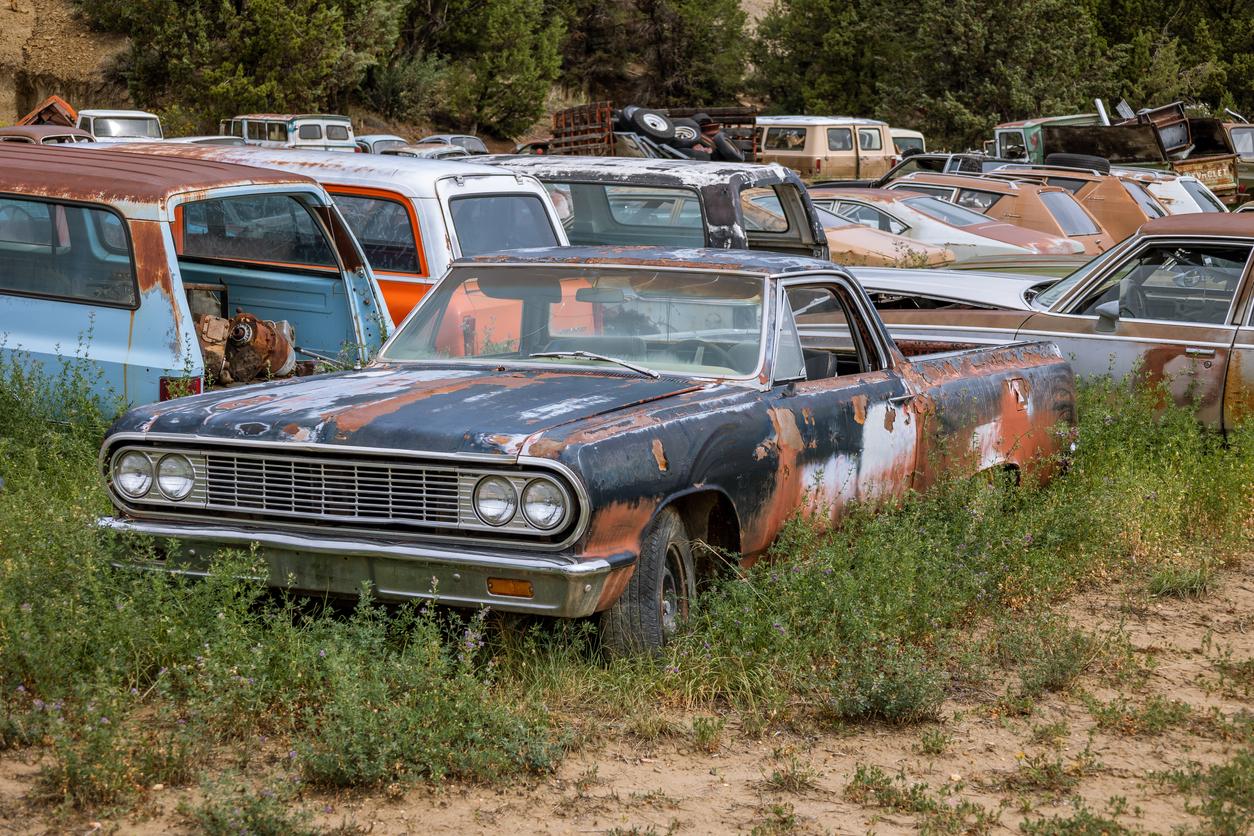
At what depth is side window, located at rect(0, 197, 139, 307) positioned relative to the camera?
6.95 meters

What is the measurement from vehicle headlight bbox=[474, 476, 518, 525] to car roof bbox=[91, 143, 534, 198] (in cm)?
461

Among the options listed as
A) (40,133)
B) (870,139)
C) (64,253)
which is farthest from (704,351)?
(870,139)

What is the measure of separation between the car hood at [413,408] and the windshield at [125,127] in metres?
22.6

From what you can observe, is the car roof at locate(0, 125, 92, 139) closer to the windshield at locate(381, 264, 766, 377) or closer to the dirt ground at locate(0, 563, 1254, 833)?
the windshield at locate(381, 264, 766, 377)

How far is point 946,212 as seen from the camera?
54.7ft

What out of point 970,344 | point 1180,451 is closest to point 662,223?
point 970,344

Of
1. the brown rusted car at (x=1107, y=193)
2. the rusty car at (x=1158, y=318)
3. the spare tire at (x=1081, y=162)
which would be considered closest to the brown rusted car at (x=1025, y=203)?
the brown rusted car at (x=1107, y=193)

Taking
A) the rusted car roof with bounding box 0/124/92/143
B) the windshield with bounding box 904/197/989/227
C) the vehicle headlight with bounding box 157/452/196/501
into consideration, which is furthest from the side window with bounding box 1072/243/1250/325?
the rusted car roof with bounding box 0/124/92/143

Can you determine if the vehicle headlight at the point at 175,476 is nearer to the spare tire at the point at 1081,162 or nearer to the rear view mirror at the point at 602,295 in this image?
the rear view mirror at the point at 602,295

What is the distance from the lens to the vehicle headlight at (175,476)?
485 cm

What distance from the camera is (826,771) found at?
4.30 m

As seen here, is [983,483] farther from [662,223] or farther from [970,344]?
[662,223]

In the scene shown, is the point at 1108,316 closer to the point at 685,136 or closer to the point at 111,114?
the point at 685,136

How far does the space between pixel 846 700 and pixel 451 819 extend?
142 centimetres
